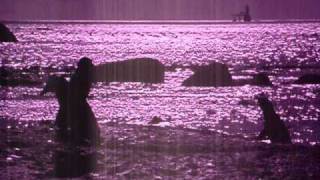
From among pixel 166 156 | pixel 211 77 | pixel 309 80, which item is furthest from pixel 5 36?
pixel 166 156

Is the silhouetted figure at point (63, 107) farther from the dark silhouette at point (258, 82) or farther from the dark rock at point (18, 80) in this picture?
the dark silhouette at point (258, 82)

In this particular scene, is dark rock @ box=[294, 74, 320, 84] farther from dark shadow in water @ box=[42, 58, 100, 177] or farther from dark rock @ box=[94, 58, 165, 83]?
dark shadow in water @ box=[42, 58, 100, 177]

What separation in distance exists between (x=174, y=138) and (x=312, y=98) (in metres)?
13.9

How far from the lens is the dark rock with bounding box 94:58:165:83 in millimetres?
41344

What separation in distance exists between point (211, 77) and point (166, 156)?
77.5 feet

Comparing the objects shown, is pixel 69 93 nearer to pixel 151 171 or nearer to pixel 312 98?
pixel 151 171

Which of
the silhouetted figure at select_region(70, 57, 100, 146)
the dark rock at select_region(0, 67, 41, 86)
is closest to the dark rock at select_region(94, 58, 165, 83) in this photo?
the dark rock at select_region(0, 67, 41, 86)

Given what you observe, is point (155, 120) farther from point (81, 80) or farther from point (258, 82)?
point (258, 82)

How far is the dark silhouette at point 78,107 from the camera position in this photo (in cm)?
1797

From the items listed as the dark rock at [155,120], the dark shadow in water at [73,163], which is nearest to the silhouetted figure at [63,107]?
the dark shadow in water at [73,163]

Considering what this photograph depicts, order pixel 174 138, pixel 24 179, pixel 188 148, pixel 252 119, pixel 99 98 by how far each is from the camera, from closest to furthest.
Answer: pixel 24 179
pixel 188 148
pixel 174 138
pixel 252 119
pixel 99 98

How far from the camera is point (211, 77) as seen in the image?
3975cm

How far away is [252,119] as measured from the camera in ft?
81.4

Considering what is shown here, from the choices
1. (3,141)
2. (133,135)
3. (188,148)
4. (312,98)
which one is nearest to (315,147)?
Answer: (188,148)
